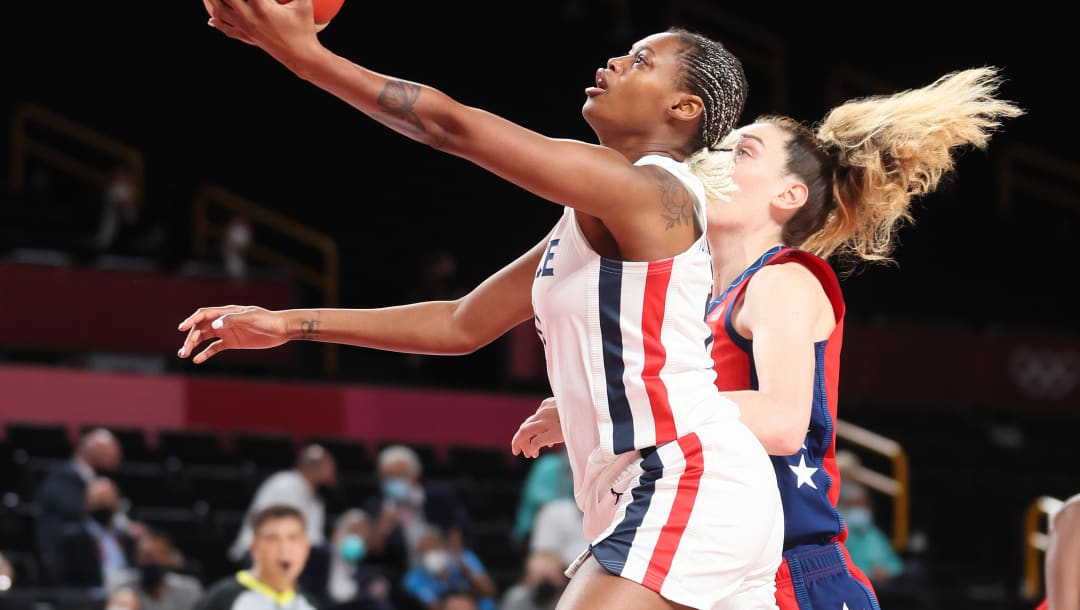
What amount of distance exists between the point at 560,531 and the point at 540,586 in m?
1.04

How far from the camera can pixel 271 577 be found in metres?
6.46

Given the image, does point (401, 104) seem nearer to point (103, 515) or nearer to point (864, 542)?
point (103, 515)

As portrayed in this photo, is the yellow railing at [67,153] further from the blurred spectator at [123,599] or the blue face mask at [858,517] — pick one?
the blurred spectator at [123,599]

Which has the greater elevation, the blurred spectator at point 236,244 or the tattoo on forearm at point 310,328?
the blurred spectator at point 236,244

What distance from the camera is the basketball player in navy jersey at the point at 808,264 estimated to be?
3418mm

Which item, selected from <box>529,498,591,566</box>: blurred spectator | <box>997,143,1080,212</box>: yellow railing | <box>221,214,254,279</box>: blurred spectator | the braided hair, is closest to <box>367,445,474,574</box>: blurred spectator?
<box>529,498,591,566</box>: blurred spectator

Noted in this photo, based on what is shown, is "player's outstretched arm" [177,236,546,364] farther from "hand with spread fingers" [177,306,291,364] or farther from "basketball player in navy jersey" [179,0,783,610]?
"basketball player in navy jersey" [179,0,783,610]

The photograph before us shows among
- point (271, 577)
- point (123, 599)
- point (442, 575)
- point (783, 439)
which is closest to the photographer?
point (783, 439)

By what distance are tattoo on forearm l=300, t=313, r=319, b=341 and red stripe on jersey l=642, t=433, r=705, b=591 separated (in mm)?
887

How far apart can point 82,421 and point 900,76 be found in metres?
12.8

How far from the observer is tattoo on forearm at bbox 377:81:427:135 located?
267 centimetres

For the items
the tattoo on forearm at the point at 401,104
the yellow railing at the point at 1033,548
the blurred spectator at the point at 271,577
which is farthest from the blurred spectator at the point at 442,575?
the tattoo on forearm at the point at 401,104

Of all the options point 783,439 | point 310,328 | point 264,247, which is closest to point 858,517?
point 783,439

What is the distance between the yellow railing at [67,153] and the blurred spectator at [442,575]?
7030mm
